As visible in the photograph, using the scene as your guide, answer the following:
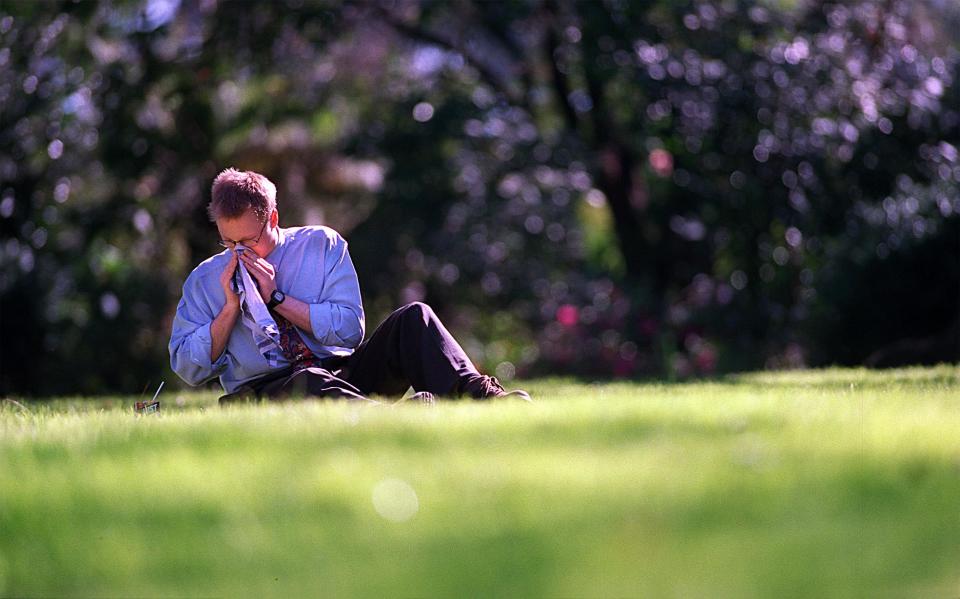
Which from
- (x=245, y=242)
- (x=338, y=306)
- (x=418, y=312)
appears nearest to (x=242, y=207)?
(x=245, y=242)

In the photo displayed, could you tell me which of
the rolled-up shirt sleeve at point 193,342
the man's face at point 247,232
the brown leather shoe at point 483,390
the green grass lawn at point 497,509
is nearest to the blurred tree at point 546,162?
the brown leather shoe at point 483,390

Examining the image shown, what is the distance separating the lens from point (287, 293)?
5.06 m

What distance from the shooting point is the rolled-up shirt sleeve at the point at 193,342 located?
16.0 ft

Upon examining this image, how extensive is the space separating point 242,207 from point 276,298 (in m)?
0.40

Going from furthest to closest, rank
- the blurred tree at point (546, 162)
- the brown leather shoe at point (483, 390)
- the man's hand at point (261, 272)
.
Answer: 1. the blurred tree at point (546, 162)
2. the man's hand at point (261, 272)
3. the brown leather shoe at point (483, 390)

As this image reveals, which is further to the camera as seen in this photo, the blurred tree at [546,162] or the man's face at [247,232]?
the blurred tree at [546,162]

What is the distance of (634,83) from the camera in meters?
10.6

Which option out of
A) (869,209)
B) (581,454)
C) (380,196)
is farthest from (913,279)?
(581,454)

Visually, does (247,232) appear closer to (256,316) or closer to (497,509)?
(256,316)

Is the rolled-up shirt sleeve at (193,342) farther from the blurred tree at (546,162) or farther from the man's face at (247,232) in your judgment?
the blurred tree at (546,162)

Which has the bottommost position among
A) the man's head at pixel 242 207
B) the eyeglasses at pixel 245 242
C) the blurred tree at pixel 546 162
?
the blurred tree at pixel 546 162

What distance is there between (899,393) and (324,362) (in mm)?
2410

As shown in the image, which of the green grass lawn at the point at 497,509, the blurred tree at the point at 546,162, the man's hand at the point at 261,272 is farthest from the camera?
the blurred tree at the point at 546,162

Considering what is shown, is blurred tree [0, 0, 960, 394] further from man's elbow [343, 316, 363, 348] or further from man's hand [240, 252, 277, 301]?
man's hand [240, 252, 277, 301]
